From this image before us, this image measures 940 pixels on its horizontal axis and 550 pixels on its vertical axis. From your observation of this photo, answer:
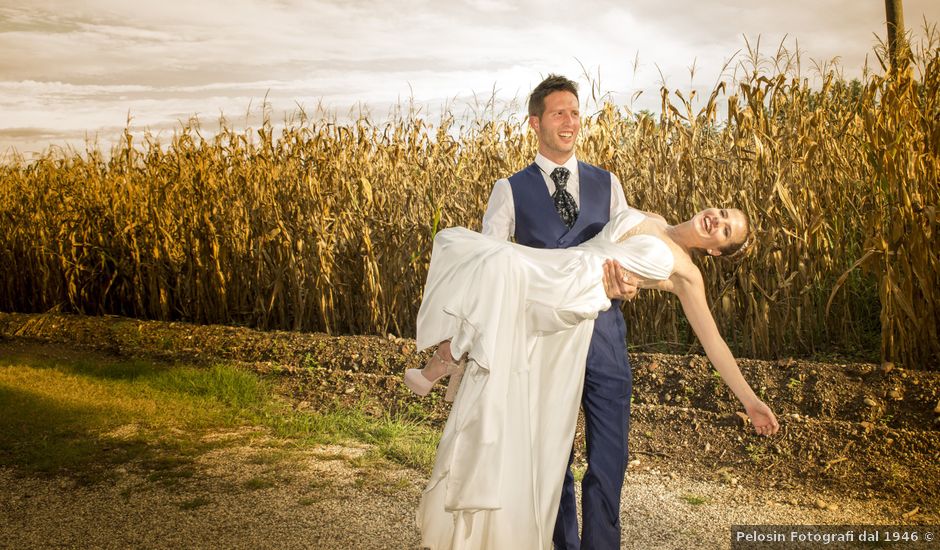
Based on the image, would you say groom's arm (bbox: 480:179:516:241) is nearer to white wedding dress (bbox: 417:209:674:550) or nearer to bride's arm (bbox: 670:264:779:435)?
white wedding dress (bbox: 417:209:674:550)

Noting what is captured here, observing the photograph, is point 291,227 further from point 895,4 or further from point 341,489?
point 895,4

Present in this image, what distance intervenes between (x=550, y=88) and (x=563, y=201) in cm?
41

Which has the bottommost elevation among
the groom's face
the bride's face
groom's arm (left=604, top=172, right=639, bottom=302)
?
groom's arm (left=604, top=172, right=639, bottom=302)

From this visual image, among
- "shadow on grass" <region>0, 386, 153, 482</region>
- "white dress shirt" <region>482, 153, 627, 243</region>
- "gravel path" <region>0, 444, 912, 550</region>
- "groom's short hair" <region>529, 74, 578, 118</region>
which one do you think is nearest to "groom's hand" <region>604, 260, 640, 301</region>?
"white dress shirt" <region>482, 153, 627, 243</region>

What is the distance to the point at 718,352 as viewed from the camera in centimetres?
278

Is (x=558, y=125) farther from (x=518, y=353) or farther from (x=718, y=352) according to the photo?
(x=718, y=352)

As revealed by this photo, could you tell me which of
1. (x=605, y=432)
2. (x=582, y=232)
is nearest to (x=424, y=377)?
(x=605, y=432)

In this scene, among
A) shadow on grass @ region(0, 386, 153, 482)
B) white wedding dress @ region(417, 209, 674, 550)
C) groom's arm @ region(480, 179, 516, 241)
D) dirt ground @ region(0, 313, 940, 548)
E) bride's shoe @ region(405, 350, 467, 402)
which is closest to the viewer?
white wedding dress @ region(417, 209, 674, 550)

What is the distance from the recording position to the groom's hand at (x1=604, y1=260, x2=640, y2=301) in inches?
105

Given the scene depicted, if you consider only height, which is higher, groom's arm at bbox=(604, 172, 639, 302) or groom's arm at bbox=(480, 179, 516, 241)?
groom's arm at bbox=(480, 179, 516, 241)

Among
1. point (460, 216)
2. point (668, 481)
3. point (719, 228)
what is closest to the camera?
point (719, 228)

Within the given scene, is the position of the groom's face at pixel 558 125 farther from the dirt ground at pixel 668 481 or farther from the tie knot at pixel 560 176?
the dirt ground at pixel 668 481

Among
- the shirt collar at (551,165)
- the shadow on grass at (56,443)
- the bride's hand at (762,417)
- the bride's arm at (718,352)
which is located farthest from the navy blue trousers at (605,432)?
the shadow on grass at (56,443)

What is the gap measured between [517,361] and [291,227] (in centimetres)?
556
